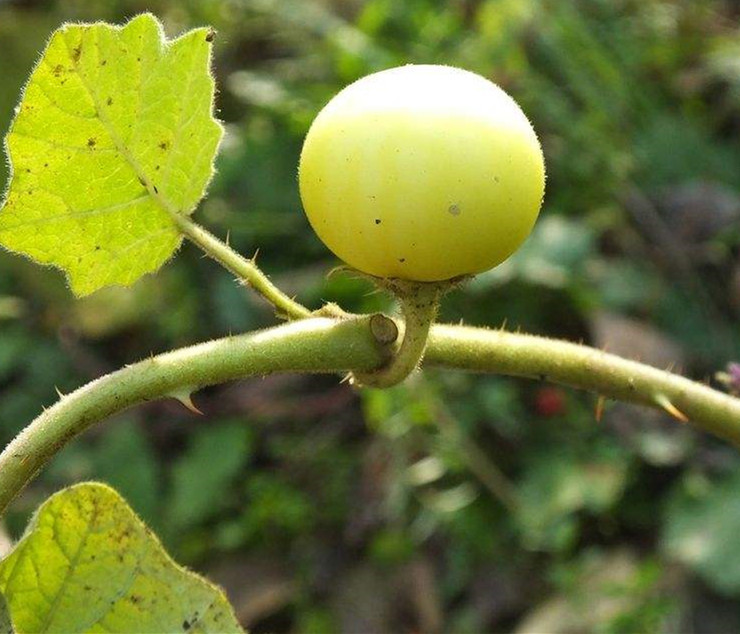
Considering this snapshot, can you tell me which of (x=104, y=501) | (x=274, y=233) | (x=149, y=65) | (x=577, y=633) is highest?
(x=149, y=65)

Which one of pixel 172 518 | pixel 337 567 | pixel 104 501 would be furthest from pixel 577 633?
pixel 104 501

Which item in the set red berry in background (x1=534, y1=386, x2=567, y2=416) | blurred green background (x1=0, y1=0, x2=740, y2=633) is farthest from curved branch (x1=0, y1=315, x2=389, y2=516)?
red berry in background (x1=534, y1=386, x2=567, y2=416)

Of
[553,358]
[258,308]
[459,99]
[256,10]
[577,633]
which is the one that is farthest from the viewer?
[256,10]

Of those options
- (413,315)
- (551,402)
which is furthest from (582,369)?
(551,402)

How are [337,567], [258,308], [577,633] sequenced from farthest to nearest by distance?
[258,308] < [337,567] < [577,633]

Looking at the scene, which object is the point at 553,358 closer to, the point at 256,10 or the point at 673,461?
the point at 673,461

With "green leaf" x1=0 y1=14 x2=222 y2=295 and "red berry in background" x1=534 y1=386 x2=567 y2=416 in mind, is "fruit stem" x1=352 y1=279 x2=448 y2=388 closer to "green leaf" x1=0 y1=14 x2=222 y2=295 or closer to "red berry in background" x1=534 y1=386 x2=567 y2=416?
"green leaf" x1=0 y1=14 x2=222 y2=295

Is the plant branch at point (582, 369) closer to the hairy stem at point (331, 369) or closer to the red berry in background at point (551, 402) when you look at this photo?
the hairy stem at point (331, 369)

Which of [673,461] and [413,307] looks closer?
[413,307]
